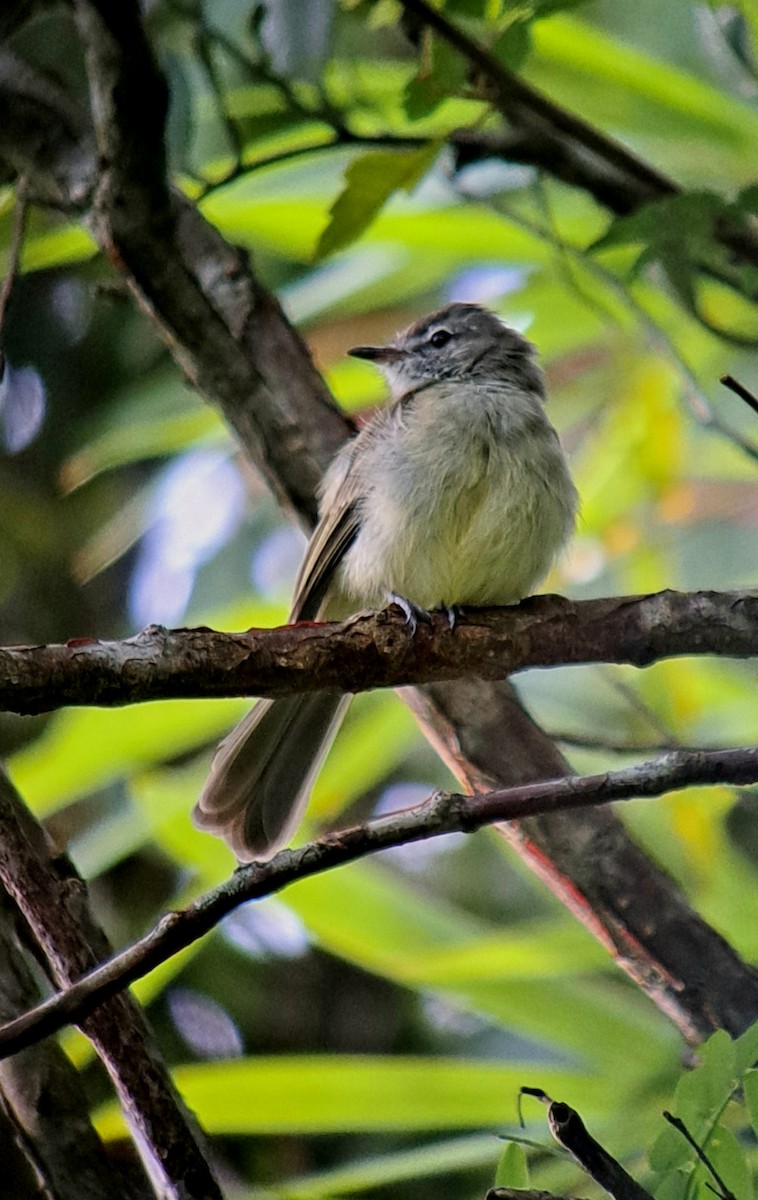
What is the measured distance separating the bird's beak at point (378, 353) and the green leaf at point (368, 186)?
118cm

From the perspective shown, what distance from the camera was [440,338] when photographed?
477 centimetres

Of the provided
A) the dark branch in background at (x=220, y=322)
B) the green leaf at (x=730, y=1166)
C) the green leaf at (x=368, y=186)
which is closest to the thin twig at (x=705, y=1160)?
the green leaf at (x=730, y=1166)

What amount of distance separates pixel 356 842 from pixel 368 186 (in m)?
1.95

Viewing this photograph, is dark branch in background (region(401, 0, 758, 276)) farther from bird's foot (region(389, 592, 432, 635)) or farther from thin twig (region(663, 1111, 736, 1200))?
thin twig (region(663, 1111, 736, 1200))

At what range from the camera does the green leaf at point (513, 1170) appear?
76.1 inches

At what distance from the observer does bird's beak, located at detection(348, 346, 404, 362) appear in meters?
4.69

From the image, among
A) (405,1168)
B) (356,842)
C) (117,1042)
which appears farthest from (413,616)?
(405,1168)

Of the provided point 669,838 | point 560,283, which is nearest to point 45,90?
point 560,283

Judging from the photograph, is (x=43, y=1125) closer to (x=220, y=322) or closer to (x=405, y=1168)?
(x=405, y=1168)

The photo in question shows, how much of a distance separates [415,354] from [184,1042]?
2.66 meters

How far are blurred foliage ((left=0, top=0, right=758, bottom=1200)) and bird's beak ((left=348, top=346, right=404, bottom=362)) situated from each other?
0.79ft

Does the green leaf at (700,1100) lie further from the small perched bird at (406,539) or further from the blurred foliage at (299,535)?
the small perched bird at (406,539)

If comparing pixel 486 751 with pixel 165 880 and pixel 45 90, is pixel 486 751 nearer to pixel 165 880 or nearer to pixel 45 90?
pixel 45 90

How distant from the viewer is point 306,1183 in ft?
12.3
